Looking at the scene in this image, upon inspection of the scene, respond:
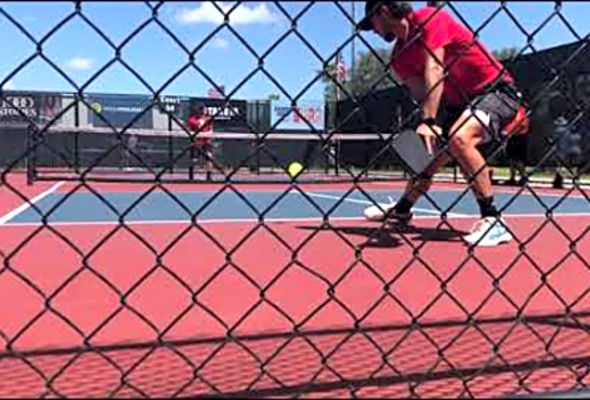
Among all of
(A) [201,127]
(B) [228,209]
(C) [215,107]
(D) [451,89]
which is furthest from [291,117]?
(B) [228,209]

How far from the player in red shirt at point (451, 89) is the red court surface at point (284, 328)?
502 millimetres

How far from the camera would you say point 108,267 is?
6117mm

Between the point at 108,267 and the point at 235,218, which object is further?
the point at 235,218

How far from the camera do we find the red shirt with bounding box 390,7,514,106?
393 cm

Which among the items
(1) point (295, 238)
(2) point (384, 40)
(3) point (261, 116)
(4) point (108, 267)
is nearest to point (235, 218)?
(1) point (295, 238)

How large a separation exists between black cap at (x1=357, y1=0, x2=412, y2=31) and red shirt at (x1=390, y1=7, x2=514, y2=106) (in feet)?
0.38

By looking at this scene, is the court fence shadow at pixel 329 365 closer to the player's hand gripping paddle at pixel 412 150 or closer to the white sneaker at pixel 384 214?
the player's hand gripping paddle at pixel 412 150

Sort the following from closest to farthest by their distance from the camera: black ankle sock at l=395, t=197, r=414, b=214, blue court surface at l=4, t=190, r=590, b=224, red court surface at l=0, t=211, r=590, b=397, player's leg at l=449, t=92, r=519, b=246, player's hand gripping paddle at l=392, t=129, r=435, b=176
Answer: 1. red court surface at l=0, t=211, r=590, b=397
2. player's hand gripping paddle at l=392, t=129, r=435, b=176
3. player's leg at l=449, t=92, r=519, b=246
4. black ankle sock at l=395, t=197, r=414, b=214
5. blue court surface at l=4, t=190, r=590, b=224

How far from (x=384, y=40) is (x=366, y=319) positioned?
1.26 metres

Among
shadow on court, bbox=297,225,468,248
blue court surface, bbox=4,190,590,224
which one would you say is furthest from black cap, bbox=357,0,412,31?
blue court surface, bbox=4,190,590,224

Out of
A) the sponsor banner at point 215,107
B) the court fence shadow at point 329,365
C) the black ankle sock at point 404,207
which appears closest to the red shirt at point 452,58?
the sponsor banner at point 215,107

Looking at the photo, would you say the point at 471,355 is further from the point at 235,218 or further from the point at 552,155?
the point at 235,218

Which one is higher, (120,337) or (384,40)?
(384,40)

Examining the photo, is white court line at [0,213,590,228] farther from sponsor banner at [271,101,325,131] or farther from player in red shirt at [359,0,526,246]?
sponsor banner at [271,101,325,131]
